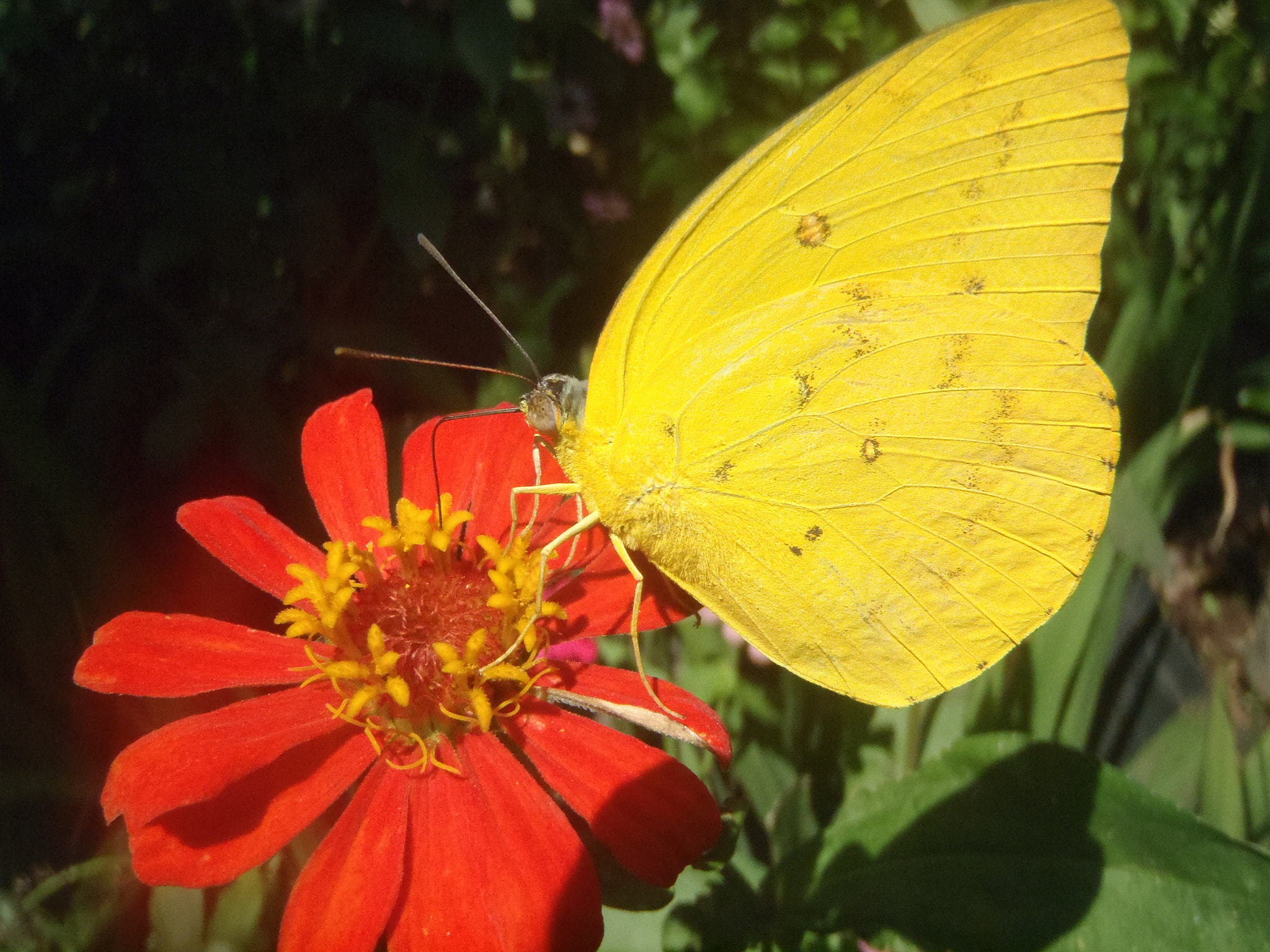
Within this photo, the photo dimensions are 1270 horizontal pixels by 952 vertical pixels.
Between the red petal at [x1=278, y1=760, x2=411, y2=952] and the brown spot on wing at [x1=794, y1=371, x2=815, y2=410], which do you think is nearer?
the red petal at [x1=278, y1=760, x2=411, y2=952]

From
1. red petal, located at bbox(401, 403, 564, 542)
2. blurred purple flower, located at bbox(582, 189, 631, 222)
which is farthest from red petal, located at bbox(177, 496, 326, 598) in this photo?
blurred purple flower, located at bbox(582, 189, 631, 222)

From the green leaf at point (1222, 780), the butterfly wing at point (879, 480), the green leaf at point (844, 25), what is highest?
the green leaf at point (844, 25)

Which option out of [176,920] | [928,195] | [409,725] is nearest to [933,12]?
[928,195]

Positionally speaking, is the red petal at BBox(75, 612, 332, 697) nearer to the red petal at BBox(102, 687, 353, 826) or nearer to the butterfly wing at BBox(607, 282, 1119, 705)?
the red petal at BBox(102, 687, 353, 826)

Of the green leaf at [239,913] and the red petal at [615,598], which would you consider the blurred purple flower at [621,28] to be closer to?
the red petal at [615,598]

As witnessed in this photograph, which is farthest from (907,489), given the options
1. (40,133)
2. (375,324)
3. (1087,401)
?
(40,133)

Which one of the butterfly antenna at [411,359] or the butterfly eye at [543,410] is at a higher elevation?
the butterfly antenna at [411,359]

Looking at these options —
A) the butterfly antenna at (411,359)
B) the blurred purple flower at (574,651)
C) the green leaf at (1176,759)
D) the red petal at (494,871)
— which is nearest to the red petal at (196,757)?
the red petal at (494,871)
